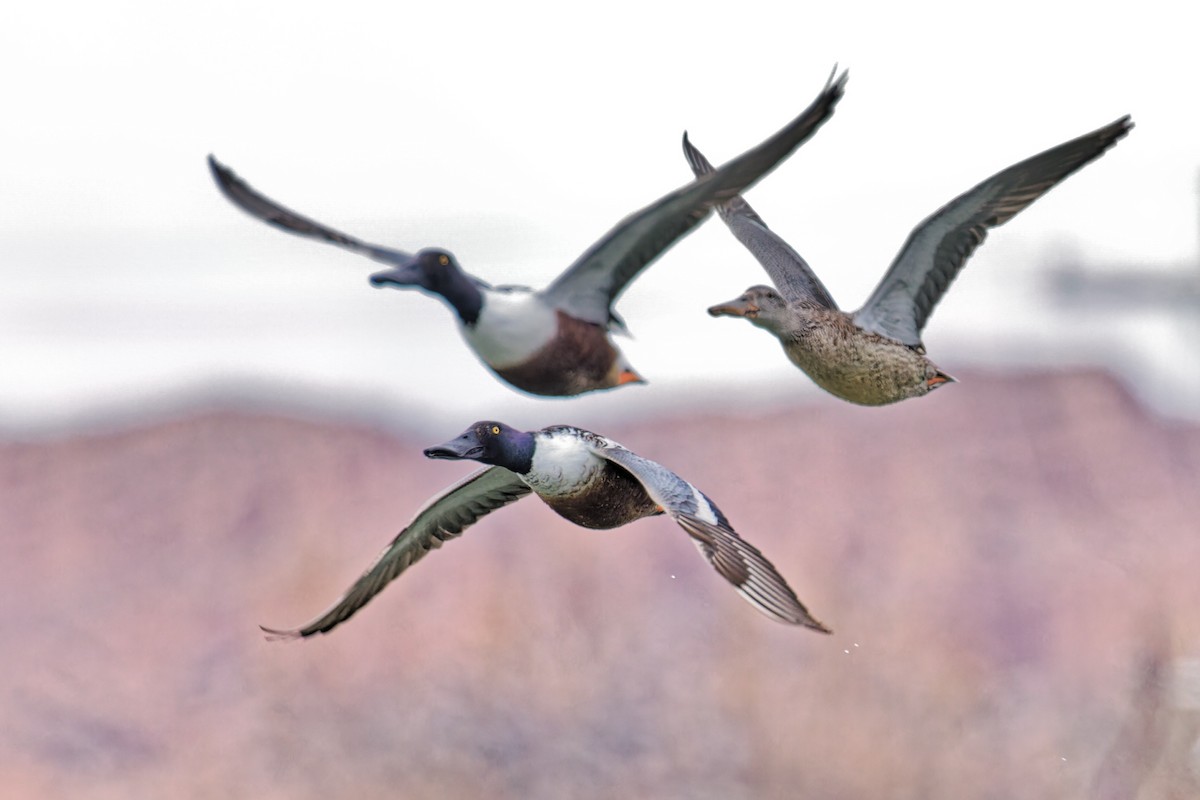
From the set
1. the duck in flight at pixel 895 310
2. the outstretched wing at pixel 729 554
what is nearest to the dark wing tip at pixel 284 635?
the outstretched wing at pixel 729 554

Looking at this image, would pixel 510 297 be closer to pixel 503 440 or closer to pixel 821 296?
pixel 503 440

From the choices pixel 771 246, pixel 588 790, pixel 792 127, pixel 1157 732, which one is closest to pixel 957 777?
pixel 588 790

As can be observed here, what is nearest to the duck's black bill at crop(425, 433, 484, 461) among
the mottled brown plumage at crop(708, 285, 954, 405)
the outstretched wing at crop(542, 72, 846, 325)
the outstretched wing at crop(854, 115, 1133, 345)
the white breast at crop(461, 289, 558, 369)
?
the white breast at crop(461, 289, 558, 369)

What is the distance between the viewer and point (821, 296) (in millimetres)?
3502

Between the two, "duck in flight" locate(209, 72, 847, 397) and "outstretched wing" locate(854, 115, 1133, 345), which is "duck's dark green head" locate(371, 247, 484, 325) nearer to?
"duck in flight" locate(209, 72, 847, 397)

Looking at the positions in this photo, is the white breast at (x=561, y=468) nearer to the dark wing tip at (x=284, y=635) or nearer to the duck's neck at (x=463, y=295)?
the duck's neck at (x=463, y=295)

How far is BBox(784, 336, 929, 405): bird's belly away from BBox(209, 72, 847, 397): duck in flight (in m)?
0.67

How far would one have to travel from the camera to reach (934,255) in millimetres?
3400

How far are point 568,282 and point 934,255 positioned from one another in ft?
3.48

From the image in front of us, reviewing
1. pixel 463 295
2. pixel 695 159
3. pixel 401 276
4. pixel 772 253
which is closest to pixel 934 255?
pixel 772 253

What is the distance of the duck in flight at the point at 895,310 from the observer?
128 inches

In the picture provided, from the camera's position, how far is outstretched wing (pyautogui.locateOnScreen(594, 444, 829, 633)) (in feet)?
8.95

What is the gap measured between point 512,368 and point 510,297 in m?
0.13

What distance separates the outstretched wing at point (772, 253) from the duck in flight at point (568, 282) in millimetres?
753
